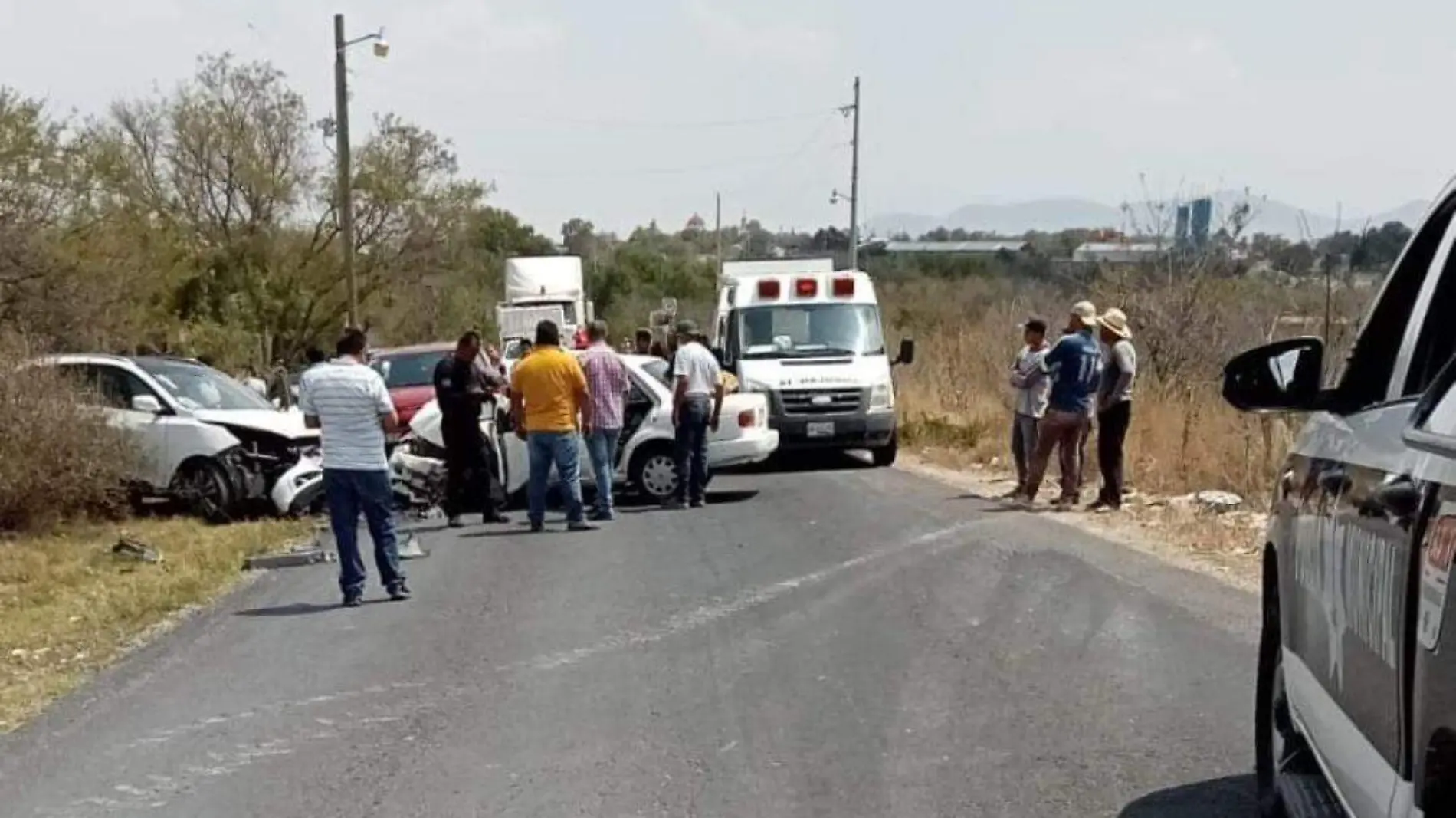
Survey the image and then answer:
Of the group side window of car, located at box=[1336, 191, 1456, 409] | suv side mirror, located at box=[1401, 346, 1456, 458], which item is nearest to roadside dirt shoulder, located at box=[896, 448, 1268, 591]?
side window of car, located at box=[1336, 191, 1456, 409]

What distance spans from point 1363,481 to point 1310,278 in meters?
17.5

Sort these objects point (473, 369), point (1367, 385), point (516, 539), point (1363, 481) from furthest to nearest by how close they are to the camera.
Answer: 1. point (473, 369)
2. point (516, 539)
3. point (1367, 385)
4. point (1363, 481)

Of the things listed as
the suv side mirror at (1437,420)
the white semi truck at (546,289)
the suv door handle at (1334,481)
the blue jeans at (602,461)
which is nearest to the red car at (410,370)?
the blue jeans at (602,461)

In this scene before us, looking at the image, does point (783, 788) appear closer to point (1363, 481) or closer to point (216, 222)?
point (1363, 481)

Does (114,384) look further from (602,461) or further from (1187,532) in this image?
(1187,532)

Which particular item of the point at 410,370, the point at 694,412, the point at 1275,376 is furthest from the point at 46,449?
the point at 1275,376

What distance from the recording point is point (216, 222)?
4700cm

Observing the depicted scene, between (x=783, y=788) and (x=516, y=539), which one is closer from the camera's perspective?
(x=783, y=788)

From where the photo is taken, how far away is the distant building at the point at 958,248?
6719cm

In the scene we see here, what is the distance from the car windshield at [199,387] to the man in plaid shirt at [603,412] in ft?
13.3

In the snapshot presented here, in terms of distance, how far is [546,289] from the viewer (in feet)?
130

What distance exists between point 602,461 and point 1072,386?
4117mm

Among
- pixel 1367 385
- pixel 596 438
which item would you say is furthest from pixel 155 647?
pixel 1367 385

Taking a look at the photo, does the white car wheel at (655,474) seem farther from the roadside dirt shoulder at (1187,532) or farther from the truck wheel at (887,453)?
the truck wheel at (887,453)
